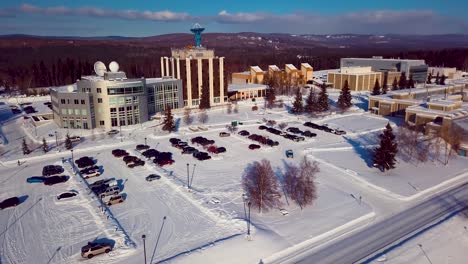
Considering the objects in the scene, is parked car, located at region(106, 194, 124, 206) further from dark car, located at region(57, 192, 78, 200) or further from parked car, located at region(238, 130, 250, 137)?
parked car, located at region(238, 130, 250, 137)

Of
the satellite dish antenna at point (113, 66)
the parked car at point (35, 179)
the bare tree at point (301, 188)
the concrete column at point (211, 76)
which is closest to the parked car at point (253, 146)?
the bare tree at point (301, 188)

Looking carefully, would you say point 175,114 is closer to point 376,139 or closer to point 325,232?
point 376,139

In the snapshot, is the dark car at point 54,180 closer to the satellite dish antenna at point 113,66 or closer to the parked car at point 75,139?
the parked car at point 75,139

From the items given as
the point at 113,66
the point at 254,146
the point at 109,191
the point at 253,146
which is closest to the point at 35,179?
the point at 109,191

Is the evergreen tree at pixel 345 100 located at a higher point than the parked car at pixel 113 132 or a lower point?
higher

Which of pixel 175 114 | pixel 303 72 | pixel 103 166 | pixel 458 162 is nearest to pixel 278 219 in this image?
pixel 103 166

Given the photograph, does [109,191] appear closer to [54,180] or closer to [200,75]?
[54,180]

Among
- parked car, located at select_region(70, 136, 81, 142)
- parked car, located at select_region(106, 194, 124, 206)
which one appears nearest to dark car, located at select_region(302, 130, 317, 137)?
parked car, located at select_region(106, 194, 124, 206)
